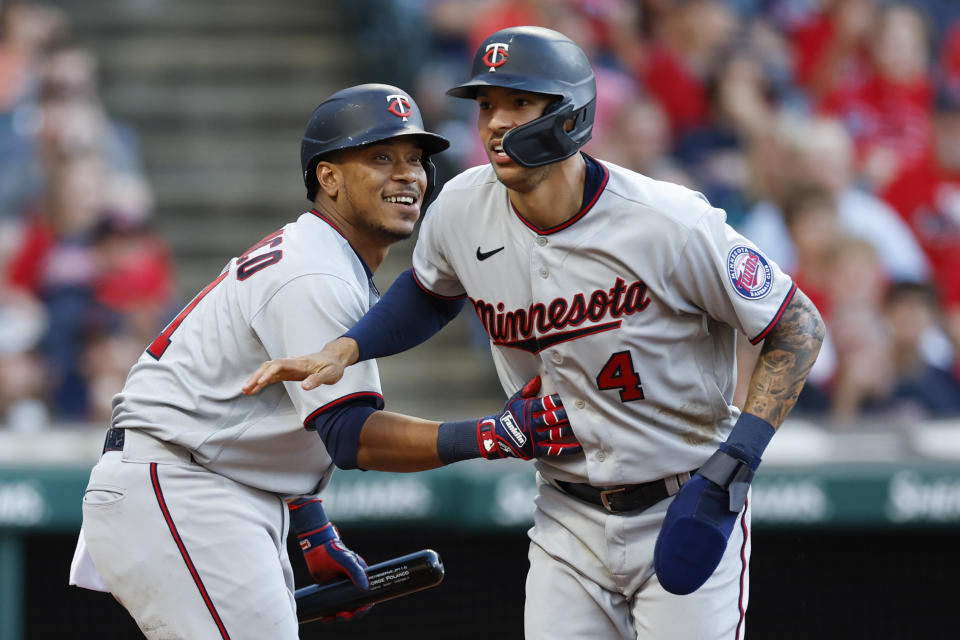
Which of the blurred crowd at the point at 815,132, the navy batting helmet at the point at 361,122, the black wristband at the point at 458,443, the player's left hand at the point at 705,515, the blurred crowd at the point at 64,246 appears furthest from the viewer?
the blurred crowd at the point at 815,132

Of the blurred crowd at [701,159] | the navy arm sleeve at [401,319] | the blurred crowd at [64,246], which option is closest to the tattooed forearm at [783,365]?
the navy arm sleeve at [401,319]

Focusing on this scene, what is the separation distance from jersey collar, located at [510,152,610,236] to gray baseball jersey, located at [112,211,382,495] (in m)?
0.47

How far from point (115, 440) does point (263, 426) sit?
0.38 metres

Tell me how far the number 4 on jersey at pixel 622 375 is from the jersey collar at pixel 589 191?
298mm

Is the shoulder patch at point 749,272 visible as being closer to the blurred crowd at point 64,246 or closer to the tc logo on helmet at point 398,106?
the tc logo on helmet at point 398,106

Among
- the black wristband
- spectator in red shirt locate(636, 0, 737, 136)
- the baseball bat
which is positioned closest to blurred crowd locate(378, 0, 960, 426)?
spectator in red shirt locate(636, 0, 737, 136)

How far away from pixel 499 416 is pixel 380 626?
2074mm

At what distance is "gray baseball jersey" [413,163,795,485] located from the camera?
2.63m

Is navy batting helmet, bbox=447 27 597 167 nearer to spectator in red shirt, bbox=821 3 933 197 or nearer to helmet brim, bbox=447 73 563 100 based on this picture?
helmet brim, bbox=447 73 563 100

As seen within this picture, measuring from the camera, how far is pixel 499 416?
2.73 metres

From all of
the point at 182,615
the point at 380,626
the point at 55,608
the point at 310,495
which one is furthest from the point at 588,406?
the point at 55,608

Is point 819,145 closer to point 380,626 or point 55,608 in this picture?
point 380,626

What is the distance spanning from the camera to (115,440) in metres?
3.00

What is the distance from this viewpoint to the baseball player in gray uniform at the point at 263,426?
277 cm
